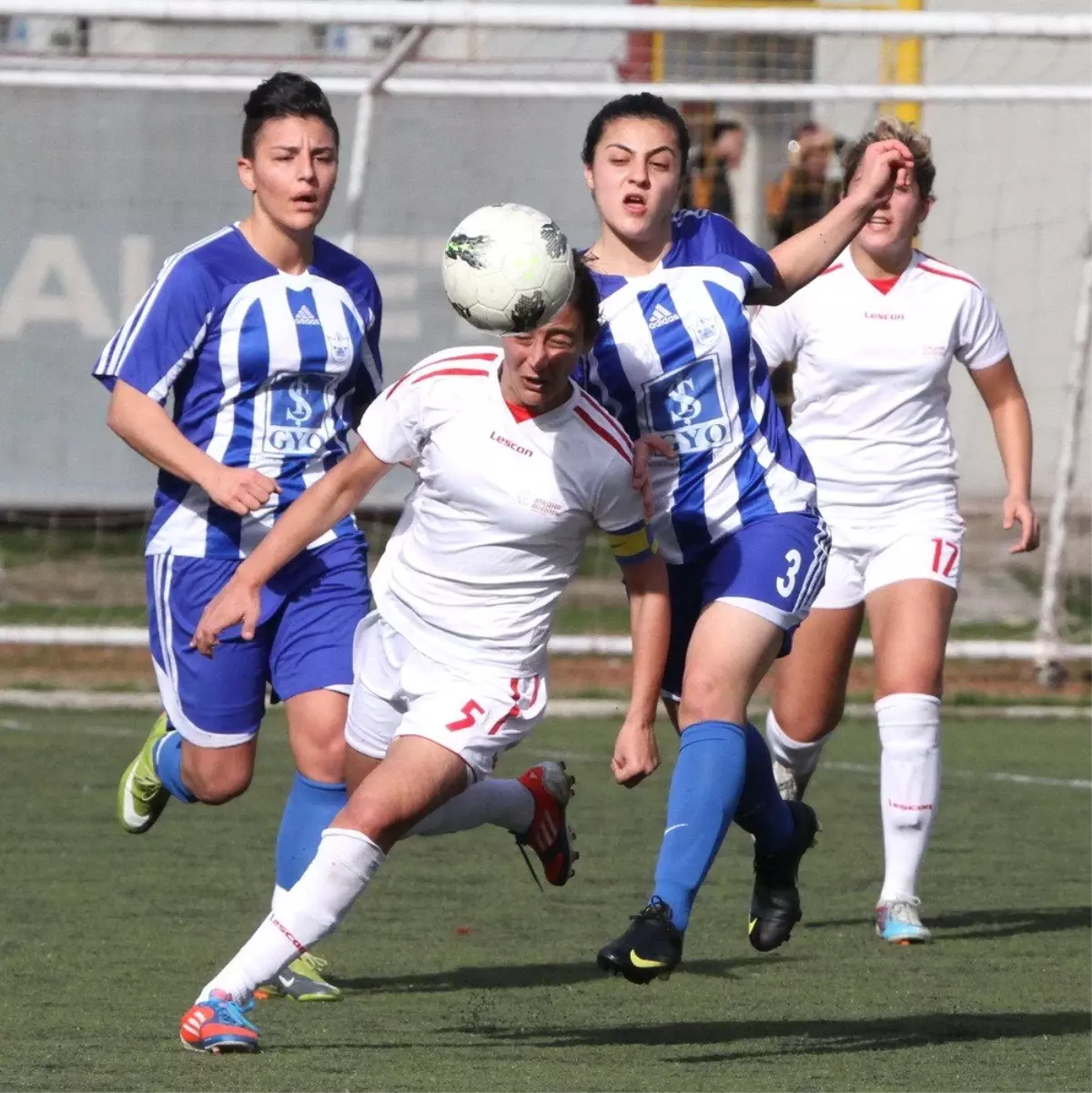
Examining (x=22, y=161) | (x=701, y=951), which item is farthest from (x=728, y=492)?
(x=22, y=161)

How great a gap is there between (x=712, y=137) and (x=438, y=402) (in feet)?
28.5

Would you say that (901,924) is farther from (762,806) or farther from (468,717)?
(468,717)

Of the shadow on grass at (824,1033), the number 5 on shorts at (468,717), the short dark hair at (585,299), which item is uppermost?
the short dark hair at (585,299)

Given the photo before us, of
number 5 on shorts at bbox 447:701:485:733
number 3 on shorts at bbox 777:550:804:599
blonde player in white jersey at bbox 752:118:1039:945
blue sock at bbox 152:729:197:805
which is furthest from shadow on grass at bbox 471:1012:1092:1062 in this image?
blue sock at bbox 152:729:197:805

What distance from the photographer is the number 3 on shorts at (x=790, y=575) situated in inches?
196

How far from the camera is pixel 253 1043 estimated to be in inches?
180

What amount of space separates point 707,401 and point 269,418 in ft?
3.66

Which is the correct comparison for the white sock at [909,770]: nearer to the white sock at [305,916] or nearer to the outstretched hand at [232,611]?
the white sock at [305,916]

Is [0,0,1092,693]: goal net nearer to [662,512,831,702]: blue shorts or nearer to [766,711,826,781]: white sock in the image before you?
[766,711,826,781]: white sock

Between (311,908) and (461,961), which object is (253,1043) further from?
(461,961)

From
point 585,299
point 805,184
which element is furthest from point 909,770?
point 805,184

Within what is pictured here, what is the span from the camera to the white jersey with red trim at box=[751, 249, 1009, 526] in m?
6.43

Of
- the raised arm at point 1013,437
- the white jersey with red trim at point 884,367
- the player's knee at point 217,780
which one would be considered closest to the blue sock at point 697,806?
the player's knee at point 217,780

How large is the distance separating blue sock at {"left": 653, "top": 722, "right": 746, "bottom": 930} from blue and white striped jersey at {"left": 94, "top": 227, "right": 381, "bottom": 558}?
1.26 m
